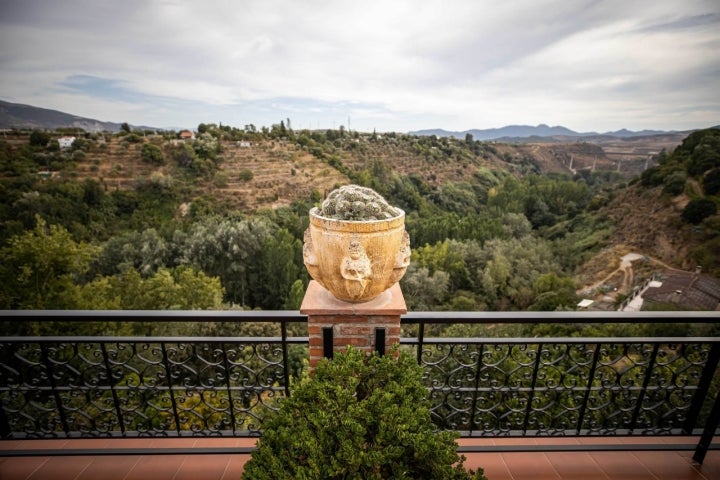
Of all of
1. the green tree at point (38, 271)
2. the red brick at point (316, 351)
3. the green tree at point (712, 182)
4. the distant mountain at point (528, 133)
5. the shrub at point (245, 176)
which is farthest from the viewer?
the distant mountain at point (528, 133)

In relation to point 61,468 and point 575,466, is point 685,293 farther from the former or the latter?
point 61,468

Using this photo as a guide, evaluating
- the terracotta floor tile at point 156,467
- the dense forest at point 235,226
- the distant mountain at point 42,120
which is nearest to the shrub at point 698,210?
the dense forest at point 235,226

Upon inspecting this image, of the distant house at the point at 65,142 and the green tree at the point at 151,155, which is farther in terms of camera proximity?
the green tree at the point at 151,155

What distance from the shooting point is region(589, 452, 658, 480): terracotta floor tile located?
2277mm

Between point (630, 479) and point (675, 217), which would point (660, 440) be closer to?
point (630, 479)

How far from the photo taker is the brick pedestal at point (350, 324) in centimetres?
179

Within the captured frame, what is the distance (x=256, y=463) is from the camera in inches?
51.6

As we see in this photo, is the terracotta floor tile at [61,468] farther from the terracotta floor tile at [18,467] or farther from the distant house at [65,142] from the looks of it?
the distant house at [65,142]

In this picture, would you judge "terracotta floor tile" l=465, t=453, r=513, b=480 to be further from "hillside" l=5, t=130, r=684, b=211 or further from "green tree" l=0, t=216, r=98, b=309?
"hillside" l=5, t=130, r=684, b=211

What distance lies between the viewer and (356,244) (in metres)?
1.57

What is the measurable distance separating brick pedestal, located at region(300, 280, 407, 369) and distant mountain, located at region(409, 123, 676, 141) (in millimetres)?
70930

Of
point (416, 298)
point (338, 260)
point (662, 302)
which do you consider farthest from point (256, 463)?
point (662, 302)

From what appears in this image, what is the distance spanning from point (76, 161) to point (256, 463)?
125ft

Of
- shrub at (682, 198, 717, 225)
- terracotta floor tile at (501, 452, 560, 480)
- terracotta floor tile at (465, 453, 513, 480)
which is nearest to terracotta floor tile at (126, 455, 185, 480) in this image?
terracotta floor tile at (465, 453, 513, 480)
